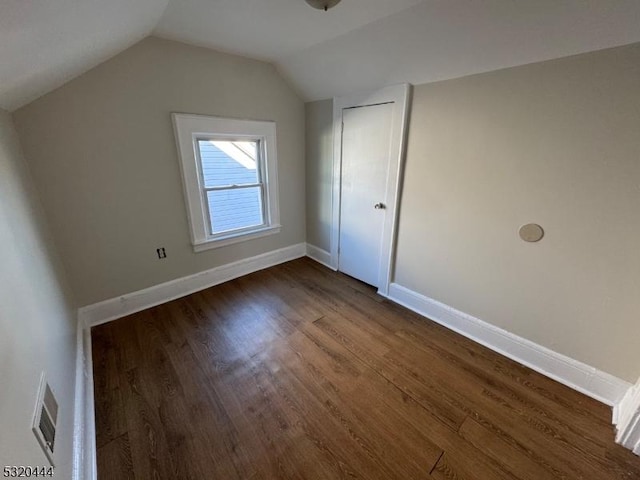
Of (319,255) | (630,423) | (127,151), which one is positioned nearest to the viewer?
(630,423)

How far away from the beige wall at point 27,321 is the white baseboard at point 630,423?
248cm

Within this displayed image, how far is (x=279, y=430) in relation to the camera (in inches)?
55.7

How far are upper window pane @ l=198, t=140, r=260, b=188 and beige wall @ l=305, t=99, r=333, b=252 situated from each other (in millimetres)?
664

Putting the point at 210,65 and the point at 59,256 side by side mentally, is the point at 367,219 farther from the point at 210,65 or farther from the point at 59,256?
the point at 59,256

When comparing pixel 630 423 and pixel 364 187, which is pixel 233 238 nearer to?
pixel 364 187

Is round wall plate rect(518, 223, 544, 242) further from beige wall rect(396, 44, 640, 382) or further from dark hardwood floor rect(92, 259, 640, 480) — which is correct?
dark hardwood floor rect(92, 259, 640, 480)

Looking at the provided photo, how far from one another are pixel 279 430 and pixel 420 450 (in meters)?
0.75

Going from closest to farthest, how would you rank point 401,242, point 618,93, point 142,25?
point 618,93
point 142,25
point 401,242

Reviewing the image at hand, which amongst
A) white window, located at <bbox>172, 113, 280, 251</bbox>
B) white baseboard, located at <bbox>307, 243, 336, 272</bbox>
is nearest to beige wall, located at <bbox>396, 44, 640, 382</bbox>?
white baseboard, located at <bbox>307, 243, 336, 272</bbox>

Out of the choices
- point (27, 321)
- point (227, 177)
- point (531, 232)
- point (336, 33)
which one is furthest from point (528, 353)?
point (227, 177)

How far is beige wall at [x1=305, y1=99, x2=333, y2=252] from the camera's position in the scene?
9.43ft

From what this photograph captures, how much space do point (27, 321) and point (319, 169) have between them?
8.69 feet

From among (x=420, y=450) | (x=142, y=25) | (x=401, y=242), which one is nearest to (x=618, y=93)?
(x=401, y=242)

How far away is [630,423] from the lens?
4.32ft
